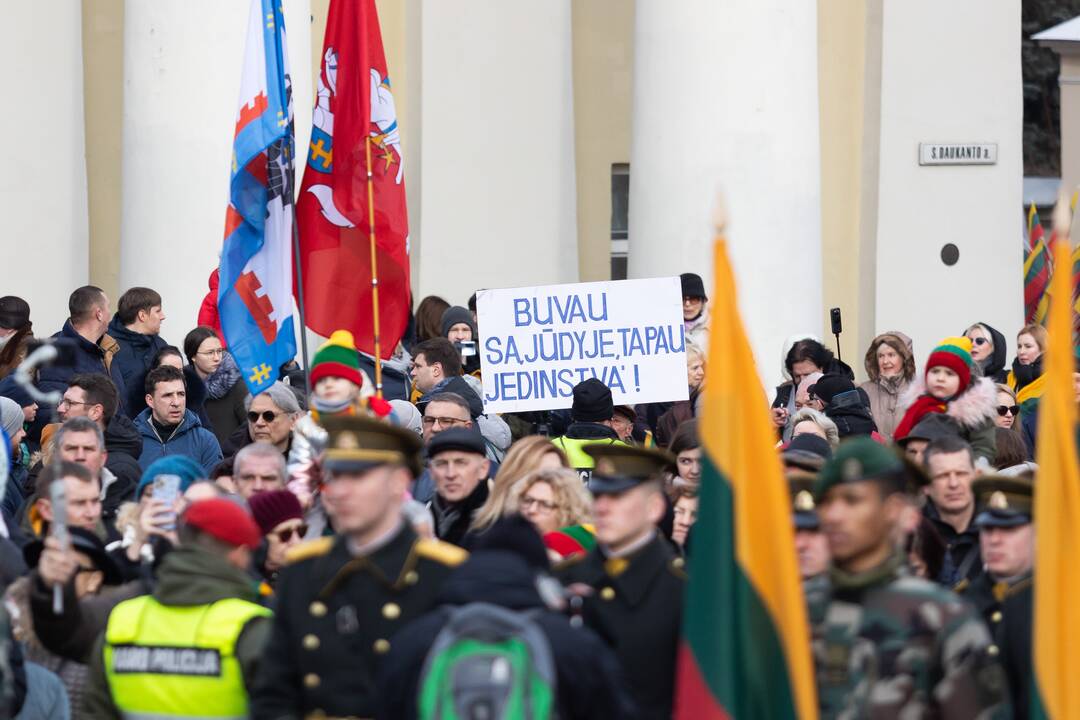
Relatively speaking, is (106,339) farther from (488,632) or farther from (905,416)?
(488,632)

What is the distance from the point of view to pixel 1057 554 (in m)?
6.53

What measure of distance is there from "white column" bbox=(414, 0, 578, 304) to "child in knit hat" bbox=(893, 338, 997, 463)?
6773 mm

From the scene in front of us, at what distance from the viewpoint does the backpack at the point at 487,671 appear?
19.5 ft

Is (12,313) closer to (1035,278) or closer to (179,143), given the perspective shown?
(179,143)

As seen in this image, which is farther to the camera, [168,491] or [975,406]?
[975,406]

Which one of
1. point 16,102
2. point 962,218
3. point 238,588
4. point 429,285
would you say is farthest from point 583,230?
point 238,588

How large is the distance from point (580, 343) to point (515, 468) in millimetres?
2871

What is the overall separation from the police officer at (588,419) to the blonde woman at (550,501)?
1.97 meters

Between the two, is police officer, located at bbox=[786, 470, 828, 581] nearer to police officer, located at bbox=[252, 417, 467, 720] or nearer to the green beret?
the green beret

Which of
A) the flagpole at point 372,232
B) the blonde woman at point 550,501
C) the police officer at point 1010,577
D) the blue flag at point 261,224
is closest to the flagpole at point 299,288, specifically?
the blue flag at point 261,224

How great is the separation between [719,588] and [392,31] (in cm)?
1212

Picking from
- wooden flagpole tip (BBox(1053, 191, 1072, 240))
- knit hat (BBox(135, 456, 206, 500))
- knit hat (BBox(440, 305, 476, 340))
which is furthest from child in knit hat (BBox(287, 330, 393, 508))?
knit hat (BBox(440, 305, 476, 340))

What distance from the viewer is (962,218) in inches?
709

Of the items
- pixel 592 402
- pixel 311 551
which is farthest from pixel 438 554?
pixel 592 402
